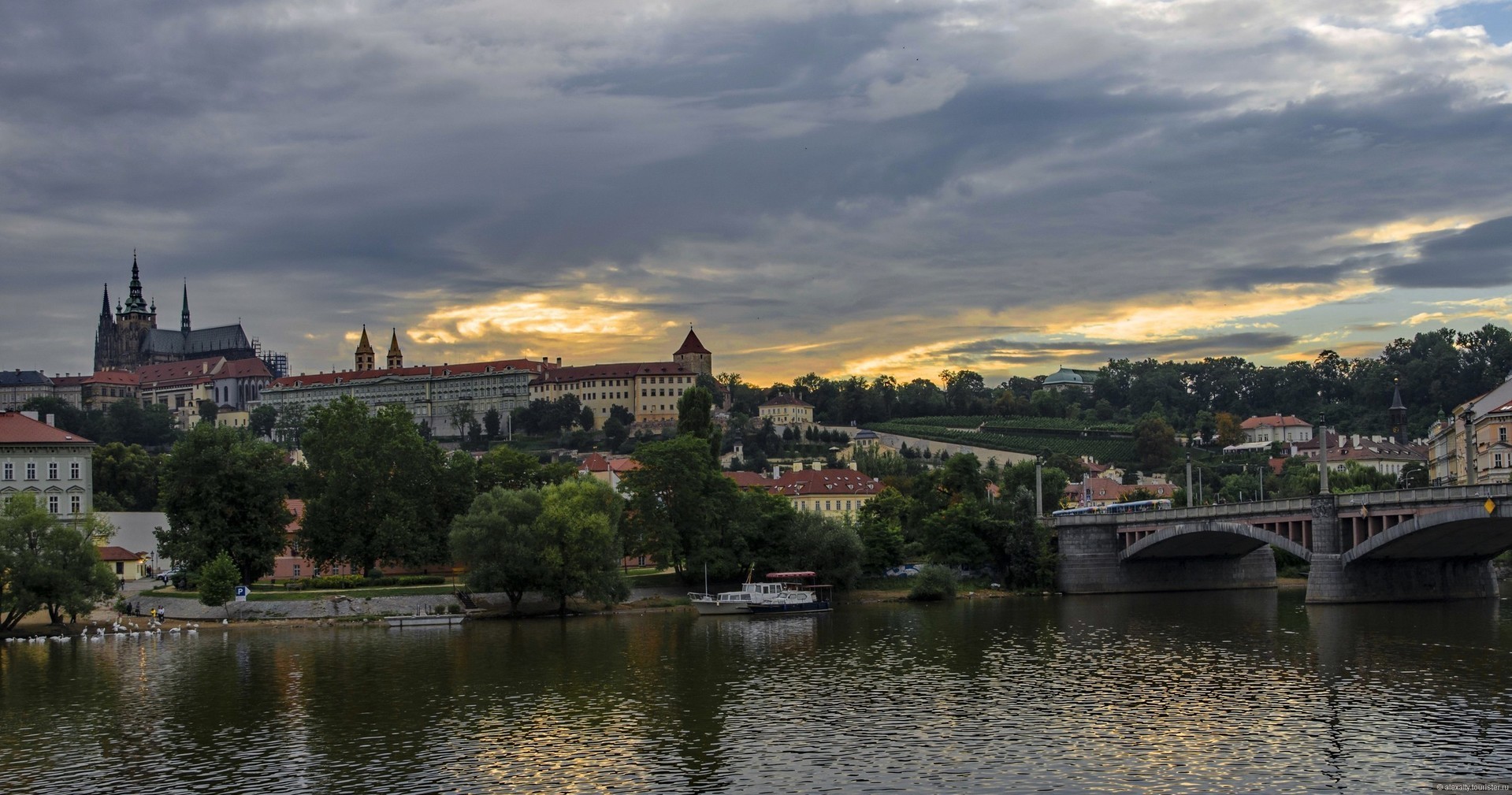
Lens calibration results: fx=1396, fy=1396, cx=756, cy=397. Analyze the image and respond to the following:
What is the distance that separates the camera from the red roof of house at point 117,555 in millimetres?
101938

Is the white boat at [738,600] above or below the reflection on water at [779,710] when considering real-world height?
above

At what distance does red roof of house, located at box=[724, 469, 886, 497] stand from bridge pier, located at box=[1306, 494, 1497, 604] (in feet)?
200

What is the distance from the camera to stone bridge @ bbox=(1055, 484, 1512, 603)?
71.6 m

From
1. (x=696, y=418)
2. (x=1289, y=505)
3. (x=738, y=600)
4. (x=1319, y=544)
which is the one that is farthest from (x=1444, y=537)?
(x=696, y=418)

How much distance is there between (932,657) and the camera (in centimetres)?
5697

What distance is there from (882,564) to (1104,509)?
70.4ft

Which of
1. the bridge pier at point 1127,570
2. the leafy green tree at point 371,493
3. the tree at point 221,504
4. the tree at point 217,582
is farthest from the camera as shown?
the bridge pier at point 1127,570

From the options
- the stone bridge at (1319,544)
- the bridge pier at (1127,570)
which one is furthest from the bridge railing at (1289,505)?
the bridge pier at (1127,570)

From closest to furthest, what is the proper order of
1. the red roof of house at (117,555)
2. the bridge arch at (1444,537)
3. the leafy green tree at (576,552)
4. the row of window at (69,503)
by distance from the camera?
1. the bridge arch at (1444,537)
2. the leafy green tree at (576,552)
3. the row of window at (69,503)
4. the red roof of house at (117,555)

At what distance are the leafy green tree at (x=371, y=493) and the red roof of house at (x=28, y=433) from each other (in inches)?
630

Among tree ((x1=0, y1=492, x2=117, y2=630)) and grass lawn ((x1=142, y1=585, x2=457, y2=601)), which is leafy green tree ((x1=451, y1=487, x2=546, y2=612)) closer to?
grass lawn ((x1=142, y1=585, x2=457, y2=601))

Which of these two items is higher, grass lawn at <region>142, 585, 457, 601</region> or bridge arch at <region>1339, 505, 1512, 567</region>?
bridge arch at <region>1339, 505, 1512, 567</region>

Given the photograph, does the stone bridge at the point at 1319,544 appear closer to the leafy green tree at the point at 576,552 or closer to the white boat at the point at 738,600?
the white boat at the point at 738,600

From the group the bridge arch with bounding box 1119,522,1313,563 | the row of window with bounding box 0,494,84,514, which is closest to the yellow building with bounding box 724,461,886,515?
the bridge arch with bounding box 1119,522,1313,563
